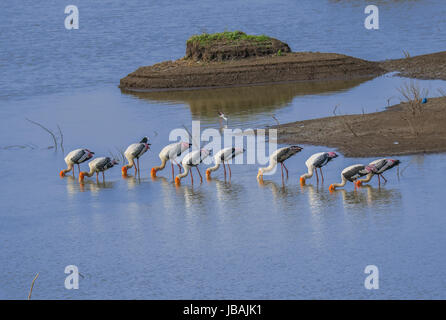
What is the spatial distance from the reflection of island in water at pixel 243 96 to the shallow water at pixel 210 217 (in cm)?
10

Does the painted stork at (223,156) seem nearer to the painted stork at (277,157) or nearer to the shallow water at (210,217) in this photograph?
the shallow water at (210,217)

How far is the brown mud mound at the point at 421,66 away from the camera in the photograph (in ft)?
143

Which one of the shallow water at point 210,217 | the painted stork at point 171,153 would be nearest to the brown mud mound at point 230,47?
the shallow water at point 210,217

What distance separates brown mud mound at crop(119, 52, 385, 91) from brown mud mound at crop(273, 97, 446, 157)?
12.7 meters

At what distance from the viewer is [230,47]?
48.1 meters

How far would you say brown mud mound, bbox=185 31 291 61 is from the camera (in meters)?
47.8

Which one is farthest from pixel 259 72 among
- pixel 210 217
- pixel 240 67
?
pixel 210 217

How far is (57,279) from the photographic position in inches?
750

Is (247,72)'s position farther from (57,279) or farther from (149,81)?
(57,279)

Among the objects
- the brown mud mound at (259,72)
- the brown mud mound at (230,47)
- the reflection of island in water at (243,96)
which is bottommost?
the reflection of island in water at (243,96)

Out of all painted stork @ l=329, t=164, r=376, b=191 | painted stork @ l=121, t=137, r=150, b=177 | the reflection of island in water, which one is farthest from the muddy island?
painted stork @ l=329, t=164, r=376, b=191

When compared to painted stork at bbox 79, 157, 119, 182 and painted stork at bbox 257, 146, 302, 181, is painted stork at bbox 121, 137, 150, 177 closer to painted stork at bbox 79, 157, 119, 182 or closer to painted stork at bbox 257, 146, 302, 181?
painted stork at bbox 79, 157, 119, 182

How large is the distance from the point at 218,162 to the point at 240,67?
20.9 meters
